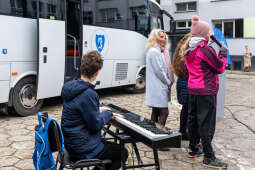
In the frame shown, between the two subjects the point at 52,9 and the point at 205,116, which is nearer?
the point at 205,116

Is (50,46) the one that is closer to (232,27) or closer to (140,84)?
(140,84)

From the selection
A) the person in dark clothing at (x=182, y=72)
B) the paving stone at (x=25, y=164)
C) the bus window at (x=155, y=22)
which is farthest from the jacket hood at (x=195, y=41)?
the bus window at (x=155, y=22)

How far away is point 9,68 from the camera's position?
6.75 meters

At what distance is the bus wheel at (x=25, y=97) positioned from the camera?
709cm

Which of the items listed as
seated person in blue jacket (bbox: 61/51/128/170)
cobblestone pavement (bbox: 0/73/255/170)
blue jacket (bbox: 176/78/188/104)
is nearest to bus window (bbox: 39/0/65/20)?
cobblestone pavement (bbox: 0/73/255/170)

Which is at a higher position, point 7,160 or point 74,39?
point 74,39

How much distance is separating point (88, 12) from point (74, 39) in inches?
33.9

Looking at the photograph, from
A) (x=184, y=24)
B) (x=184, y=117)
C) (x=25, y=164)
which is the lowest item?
(x=25, y=164)

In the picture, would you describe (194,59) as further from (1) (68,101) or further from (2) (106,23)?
(2) (106,23)

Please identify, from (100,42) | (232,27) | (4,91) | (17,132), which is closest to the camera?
(17,132)

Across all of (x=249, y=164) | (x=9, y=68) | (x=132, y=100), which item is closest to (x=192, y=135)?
(x=249, y=164)

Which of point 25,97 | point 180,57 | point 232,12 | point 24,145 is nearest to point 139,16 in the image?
point 25,97

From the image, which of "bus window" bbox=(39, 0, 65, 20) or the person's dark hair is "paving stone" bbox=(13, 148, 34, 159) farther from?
A: "bus window" bbox=(39, 0, 65, 20)

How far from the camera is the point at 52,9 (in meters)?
7.36
